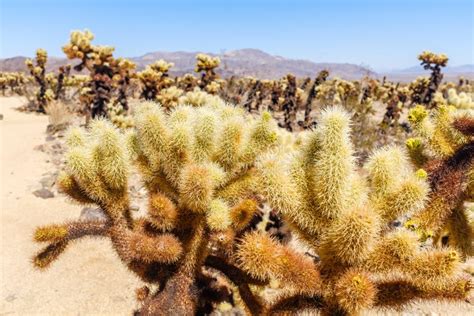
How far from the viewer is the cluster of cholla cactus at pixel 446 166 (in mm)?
2469

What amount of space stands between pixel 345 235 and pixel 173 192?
1376 millimetres

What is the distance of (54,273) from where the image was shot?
16.4 feet

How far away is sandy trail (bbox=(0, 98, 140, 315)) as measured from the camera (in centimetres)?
444

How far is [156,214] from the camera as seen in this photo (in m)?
2.64

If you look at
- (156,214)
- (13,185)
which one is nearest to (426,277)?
(156,214)

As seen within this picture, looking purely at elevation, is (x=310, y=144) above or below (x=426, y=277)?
above

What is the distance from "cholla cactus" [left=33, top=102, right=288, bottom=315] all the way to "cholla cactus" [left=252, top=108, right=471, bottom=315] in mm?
380

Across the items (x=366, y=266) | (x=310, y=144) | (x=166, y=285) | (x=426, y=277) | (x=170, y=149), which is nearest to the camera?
(x=426, y=277)

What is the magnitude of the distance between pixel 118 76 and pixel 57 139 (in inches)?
122

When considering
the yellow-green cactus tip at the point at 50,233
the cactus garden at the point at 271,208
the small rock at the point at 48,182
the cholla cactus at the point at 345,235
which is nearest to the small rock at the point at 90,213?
the small rock at the point at 48,182

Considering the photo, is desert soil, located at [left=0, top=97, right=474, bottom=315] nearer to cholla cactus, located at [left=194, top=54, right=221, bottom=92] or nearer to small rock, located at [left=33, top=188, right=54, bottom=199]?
small rock, located at [left=33, top=188, right=54, bottom=199]

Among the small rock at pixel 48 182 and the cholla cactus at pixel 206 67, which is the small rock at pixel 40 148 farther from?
the cholla cactus at pixel 206 67

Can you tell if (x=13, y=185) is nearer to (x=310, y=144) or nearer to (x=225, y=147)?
(x=225, y=147)

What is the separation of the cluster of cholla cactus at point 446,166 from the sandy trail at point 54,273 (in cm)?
331
